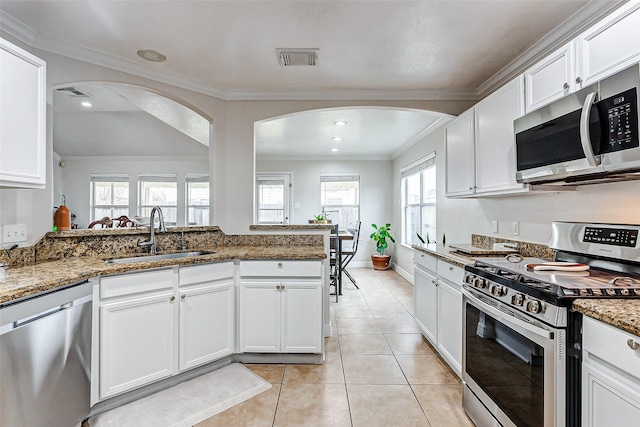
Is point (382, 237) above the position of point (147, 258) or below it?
below

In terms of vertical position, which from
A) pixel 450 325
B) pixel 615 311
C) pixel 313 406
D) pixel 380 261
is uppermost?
pixel 615 311

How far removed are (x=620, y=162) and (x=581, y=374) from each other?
0.89m

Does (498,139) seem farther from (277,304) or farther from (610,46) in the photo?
(277,304)

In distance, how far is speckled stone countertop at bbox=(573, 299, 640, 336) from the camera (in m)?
1.03

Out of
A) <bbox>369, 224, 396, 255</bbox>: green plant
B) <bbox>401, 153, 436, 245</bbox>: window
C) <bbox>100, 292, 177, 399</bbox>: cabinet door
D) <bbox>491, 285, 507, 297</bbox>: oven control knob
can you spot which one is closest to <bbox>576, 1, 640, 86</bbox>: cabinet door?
<bbox>491, 285, 507, 297</bbox>: oven control knob

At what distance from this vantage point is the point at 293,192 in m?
7.24

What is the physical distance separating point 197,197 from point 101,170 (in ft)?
6.65

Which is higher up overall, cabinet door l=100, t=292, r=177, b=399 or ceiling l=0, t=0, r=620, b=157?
ceiling l=0, t=0, r=620, b=157

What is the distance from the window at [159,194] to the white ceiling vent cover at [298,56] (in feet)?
17.5

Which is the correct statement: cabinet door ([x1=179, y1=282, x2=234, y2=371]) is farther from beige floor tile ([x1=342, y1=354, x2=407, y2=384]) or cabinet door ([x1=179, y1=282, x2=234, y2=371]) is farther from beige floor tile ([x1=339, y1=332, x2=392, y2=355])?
beige floor tile ([x1=339, y1=332, x2=392, y2=355])

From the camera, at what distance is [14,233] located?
202 cm

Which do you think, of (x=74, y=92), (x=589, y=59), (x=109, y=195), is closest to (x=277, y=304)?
(x=589, y=59)

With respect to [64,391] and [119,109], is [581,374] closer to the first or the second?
[64,391]

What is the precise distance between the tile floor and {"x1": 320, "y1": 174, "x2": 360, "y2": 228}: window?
3924 millimetres
